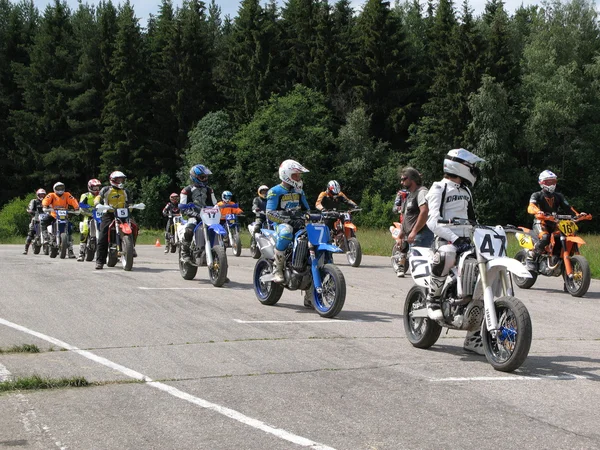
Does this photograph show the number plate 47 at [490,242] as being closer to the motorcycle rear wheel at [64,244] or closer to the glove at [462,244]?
the glove at [462,244]

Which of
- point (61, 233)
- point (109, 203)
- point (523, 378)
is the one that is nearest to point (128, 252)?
point (109, 203)

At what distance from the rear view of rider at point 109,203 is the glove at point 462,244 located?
10835 millimetres

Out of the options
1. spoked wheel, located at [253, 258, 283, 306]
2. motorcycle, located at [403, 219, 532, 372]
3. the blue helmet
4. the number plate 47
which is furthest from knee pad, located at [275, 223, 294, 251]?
the number plate 47

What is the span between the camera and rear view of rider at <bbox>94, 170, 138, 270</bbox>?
18312mm

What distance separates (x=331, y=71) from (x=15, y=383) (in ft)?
228

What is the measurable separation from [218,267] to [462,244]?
7029 millimetres

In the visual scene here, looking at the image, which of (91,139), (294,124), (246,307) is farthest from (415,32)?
(246,307)

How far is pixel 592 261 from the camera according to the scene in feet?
72.7

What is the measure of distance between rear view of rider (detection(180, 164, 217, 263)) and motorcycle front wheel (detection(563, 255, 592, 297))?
651 cm

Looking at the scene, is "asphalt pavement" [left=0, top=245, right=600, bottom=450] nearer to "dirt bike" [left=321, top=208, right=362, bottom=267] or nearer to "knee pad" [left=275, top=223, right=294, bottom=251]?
"knee pad" [left=275, top=223, right=294, bottom=251]

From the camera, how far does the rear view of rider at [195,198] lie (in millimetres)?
15680

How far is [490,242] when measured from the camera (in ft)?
26.2

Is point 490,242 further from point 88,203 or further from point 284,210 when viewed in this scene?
point 88,203

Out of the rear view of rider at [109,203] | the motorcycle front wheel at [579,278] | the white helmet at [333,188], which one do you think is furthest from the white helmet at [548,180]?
the rear view of rider at [109,203]
